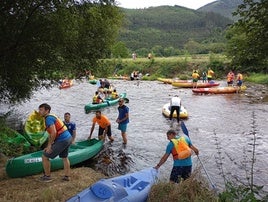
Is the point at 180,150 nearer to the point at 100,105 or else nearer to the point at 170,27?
the point at 100,105

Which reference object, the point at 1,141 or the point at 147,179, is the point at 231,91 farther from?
the point at 147,179

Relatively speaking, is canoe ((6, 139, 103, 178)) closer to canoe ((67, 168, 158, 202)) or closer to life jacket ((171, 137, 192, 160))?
canoe ((67, 168, 158, 202))

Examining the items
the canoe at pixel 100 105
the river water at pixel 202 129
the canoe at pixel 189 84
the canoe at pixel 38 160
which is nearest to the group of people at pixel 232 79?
the canoe at pixel 189 84

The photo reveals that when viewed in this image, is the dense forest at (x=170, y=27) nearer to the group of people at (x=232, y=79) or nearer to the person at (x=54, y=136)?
the group of people at (x=232, y=79)

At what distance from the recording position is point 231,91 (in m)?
29.0

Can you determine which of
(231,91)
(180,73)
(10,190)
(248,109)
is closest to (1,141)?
(10,190)

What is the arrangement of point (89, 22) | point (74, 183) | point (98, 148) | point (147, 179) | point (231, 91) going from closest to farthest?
point (147, 179), point (74, 183), point (89, 22), point (98, 148), point (231, 91)

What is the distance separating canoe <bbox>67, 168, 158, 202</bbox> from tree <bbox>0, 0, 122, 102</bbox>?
4.13 meters

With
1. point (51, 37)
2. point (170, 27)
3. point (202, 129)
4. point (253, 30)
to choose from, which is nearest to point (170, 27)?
point (170, 27)

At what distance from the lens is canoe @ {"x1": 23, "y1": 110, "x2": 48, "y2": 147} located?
12.2 meters

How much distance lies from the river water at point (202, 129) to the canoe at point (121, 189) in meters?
0.98

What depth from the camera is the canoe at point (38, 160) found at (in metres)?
8.87

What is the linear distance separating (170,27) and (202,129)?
488 feet

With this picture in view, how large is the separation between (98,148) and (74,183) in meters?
3.12
